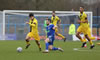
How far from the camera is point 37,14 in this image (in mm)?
37062

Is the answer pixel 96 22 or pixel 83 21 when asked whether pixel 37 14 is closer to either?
pixel 96 22

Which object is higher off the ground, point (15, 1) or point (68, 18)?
point (15, 1)

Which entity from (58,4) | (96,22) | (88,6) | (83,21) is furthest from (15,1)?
(83,21)

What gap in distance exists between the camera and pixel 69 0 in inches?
2478

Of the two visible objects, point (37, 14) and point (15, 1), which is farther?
point (15, 1)

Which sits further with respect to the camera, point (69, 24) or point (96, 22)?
point (96, 22)

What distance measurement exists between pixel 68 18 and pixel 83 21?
18.3m

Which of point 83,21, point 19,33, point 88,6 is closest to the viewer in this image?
point 83,21

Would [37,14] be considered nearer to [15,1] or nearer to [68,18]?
[68,18]

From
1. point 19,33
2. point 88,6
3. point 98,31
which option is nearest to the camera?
point 19,33

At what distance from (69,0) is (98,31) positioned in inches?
955

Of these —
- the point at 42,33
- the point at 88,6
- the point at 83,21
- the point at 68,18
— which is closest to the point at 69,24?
the point at 68,18

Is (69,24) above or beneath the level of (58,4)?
beneath

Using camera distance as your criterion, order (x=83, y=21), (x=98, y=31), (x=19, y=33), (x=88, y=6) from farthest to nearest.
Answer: (x=88, y=6)
(x=98, y=31)
(x=19, y=33)
(x=83, y=21)
